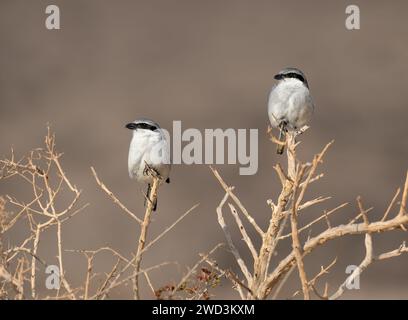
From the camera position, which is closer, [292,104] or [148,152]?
[148,152]

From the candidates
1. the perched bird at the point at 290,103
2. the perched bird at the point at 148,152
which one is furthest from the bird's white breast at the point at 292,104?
the perched bird at the point at 148,152

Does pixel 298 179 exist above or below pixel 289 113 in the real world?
below

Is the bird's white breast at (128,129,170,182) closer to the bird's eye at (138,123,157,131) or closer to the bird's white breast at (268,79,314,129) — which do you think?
the bird's eye at (138,123,157,131)

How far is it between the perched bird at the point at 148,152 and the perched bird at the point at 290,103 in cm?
40

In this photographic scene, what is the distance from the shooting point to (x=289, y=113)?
8.32 ft

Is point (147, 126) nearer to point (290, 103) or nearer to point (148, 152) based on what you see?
point (148, 152)

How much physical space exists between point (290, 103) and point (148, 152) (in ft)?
1.76

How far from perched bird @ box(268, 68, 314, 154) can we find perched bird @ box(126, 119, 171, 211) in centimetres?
40

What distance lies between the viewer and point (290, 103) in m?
2.53

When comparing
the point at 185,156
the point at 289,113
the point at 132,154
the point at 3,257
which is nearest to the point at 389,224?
the point at 3,257

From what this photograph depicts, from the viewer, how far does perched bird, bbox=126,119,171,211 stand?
2.27 meters

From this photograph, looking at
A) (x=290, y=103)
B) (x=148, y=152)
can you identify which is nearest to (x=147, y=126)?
(x=148, y=152)
